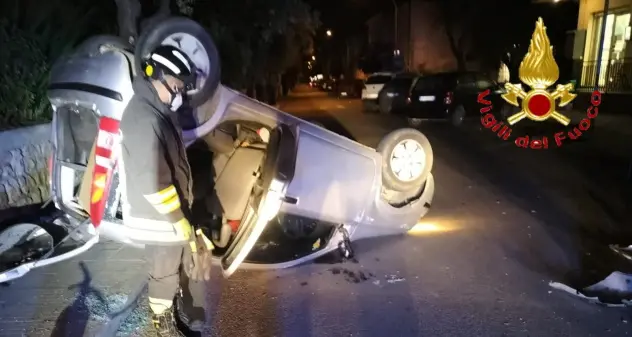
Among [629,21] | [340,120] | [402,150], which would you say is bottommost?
[340,120]

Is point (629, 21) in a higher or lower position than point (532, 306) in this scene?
higher

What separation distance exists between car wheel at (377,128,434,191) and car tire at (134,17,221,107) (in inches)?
70.9

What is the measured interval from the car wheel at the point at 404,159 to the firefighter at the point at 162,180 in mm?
2009

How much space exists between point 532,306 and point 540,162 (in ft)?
21.1

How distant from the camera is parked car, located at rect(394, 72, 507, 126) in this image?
16.5 meters

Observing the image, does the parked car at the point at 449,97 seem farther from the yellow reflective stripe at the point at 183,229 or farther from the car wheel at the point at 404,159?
the yellow reflective stripe at the point at 183,229

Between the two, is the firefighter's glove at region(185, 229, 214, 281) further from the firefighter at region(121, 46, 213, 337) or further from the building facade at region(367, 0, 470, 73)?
the building facade at region(367, 0, 470, 73)

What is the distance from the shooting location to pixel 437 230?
5.78 m

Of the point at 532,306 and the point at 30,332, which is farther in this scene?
the point at 532,306

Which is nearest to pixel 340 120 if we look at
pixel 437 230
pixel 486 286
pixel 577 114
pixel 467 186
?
pixel 577 114

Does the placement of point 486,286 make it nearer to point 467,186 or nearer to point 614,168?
point 467,186

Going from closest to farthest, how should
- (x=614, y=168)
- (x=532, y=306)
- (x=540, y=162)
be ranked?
(x=532, y=306), (x=614, y=168), (x=540, y=162)

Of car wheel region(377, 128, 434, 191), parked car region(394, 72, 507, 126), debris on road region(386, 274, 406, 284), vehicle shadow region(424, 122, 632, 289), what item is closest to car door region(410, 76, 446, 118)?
parked car region(394, 72, 507, 126)

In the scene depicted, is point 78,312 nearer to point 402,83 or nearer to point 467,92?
point 467,92
